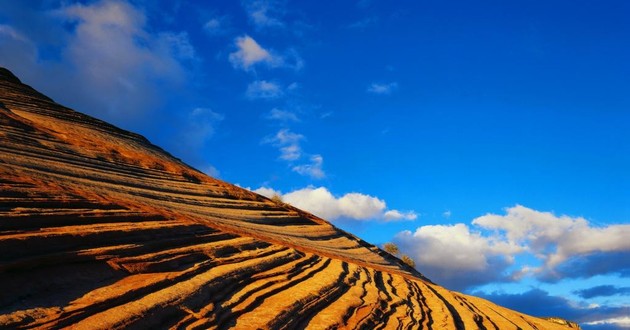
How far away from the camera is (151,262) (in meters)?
10.9

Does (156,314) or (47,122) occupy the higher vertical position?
(47,122)

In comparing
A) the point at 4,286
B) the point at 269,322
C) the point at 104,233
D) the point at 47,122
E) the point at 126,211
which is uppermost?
the point at 47,122

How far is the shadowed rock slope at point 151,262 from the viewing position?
28.6ft

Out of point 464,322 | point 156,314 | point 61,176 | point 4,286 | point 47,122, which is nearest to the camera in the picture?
point 4,286

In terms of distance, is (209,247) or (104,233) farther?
(209,247)

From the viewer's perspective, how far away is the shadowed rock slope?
870 centimetres

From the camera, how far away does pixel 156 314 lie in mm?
8898

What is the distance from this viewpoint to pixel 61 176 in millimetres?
14648

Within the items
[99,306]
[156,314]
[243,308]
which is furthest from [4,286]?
[243,308]

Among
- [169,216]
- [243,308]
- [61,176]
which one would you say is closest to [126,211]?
[169,216]

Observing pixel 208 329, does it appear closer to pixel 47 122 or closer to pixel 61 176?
pixel 61 176

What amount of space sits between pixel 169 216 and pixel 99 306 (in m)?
6.41

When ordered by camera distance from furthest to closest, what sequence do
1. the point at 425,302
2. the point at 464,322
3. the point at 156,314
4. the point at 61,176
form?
the point at 425,302 → the point at 464,322 → the point at 61,176 → the point at 156,314

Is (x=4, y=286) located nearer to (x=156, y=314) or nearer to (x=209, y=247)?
(x=156, y=314)
